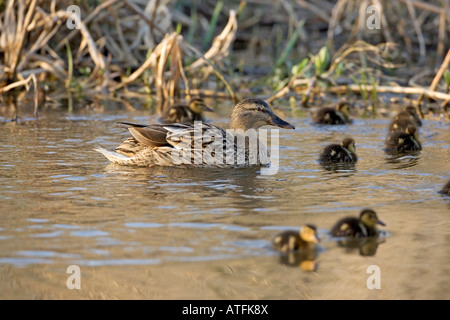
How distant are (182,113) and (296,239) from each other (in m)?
4.19

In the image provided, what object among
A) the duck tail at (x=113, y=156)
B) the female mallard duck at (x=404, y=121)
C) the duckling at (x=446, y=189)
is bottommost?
the duckling at (x=446, y=189)

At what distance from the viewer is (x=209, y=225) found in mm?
4336

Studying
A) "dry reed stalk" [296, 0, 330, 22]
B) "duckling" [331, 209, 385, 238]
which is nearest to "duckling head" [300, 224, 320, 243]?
"duckling" [331, 209, 385, 238]

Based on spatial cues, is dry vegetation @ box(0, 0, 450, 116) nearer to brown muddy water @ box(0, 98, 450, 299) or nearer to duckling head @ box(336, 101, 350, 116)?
duckling head @ box(336, 101, 350, 116)

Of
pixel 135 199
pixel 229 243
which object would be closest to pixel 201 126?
pixel 135 199

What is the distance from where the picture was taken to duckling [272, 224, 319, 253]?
12.9 ft

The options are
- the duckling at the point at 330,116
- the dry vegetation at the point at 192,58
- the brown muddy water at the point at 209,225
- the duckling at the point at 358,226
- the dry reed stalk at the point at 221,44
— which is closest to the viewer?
the brown muddy water at the point at 209,225

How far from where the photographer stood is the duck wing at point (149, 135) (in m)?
5.98

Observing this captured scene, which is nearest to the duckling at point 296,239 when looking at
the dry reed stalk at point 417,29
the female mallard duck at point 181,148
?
the female mallard duck at point 181,148

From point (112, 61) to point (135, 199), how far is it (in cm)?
548

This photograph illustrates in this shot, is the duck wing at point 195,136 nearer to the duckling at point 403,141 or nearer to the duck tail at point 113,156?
the duck tail at point 113,156

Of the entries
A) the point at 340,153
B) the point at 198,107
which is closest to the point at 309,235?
the point at 340,153

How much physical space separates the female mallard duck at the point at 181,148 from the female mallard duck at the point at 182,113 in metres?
1.85
